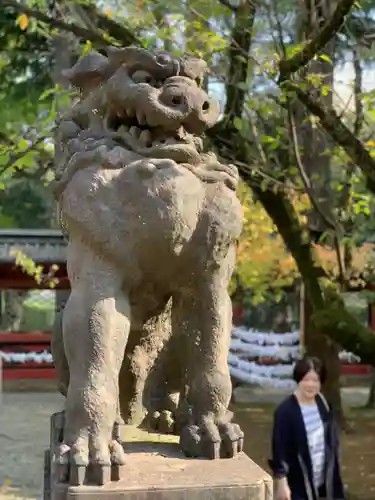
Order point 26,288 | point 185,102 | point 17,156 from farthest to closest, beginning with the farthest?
point 26,288 → point 17,156 → point 185,102

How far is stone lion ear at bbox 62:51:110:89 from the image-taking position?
201cm

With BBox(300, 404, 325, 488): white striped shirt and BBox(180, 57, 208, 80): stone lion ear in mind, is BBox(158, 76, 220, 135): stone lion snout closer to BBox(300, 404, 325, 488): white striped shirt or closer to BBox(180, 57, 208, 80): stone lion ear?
BBox(180, 57, 208, 80): stone lion ear

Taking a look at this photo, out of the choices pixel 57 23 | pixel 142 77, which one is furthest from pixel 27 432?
pixel 142 77

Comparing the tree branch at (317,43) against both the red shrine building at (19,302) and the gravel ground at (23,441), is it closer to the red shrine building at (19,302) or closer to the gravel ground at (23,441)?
the gravel ground at (23,441)

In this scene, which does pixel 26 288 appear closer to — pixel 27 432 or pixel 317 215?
pixel 27 432

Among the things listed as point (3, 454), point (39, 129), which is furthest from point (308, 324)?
point (39, 129)

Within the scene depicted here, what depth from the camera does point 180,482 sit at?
1.64 m

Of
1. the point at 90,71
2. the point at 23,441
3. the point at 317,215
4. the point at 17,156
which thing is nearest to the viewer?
the point at 90,71

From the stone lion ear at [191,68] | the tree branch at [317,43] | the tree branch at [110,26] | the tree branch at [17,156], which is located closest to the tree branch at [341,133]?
the tree branch at [317,43]

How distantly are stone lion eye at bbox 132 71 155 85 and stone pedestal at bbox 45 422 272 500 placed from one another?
42.3 inches

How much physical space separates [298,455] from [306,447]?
5cm

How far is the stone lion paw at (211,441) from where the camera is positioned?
1.81m

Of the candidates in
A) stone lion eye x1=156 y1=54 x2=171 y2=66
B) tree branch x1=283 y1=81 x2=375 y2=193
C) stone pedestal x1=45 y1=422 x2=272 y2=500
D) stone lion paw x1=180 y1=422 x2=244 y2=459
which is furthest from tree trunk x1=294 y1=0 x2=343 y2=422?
stone pedestal x1=45 y1=422 x2=272 y2=500

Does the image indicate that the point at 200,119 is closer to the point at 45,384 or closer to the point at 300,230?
the point at 300,230
